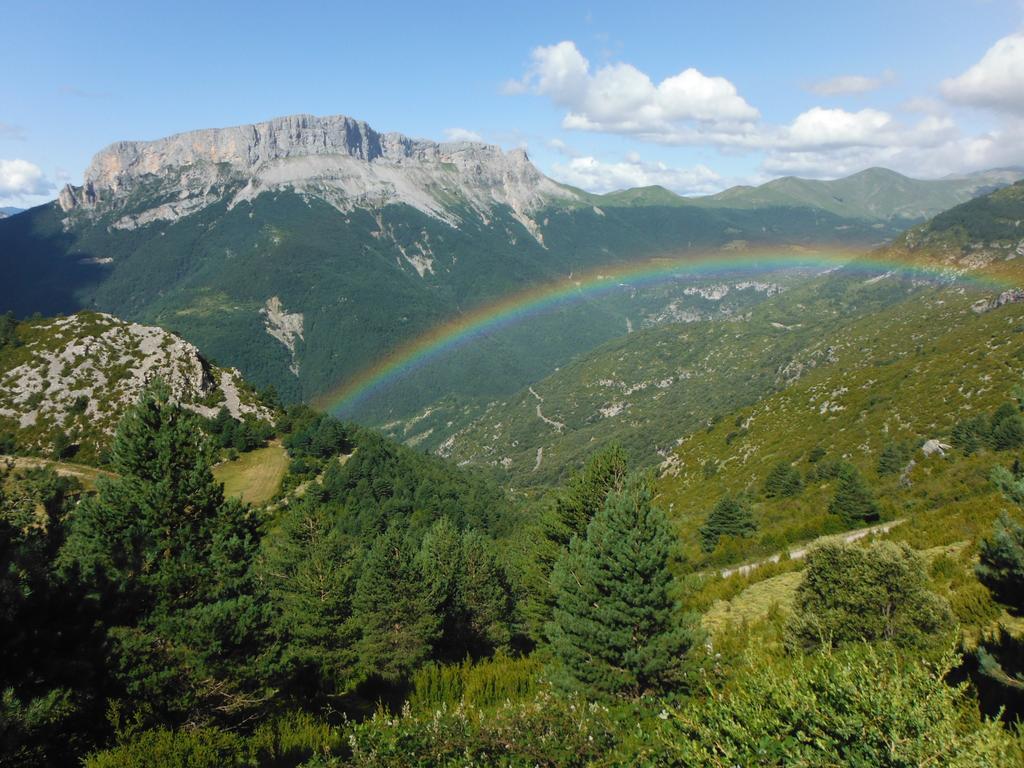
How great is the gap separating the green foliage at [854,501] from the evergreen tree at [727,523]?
21.3 ft

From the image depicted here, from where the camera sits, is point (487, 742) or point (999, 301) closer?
point (487, 742)

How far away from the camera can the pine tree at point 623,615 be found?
472 inches

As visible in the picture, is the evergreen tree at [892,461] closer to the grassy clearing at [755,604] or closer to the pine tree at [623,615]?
the grassy clearing at [755,604]

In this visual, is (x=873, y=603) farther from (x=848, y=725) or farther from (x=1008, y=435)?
(x=1008, y=435)

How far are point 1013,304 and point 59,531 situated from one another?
127357 millimetres

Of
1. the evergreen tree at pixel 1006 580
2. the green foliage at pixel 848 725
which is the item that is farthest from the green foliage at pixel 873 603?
the green foliage at pixel 848 725

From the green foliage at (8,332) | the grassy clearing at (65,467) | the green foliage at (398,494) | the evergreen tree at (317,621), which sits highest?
the green foliage at (8,332)

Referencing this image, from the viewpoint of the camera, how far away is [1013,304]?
310 feet

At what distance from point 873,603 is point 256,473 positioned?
→ 60216 millimetres

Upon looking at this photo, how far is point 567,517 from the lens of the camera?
2286cm

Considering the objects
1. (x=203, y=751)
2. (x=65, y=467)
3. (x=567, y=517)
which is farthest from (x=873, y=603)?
(x=65, y=467)

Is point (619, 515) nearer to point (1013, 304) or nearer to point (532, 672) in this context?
point (532, 672)

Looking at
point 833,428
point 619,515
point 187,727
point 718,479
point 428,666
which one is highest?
point 619,515

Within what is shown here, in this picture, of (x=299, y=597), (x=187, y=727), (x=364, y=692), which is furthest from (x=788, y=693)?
(x=299, y=597)
